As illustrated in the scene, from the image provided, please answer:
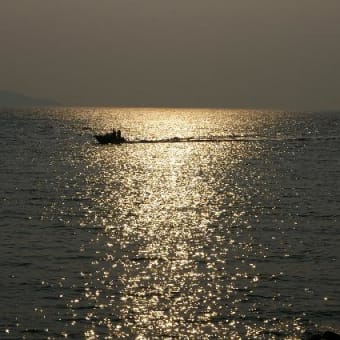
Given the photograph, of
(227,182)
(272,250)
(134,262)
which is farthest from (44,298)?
(227,182)

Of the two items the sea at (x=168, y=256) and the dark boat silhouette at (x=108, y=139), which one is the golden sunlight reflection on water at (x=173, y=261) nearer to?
the sea at (x=168, y=256)

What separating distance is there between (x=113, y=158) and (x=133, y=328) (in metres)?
97.8

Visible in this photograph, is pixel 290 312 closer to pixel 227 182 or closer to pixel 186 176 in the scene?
pixel 227 182

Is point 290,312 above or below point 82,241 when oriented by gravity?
below

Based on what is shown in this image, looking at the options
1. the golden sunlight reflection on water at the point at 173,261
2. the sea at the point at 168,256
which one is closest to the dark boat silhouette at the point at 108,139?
the sea at the point at 168,256

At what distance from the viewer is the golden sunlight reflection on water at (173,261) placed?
31.5 m

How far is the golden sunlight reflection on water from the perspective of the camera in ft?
103

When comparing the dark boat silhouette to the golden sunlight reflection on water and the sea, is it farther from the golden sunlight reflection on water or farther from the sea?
the golden sunlight reflection on water

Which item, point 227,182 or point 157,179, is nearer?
point 227,182

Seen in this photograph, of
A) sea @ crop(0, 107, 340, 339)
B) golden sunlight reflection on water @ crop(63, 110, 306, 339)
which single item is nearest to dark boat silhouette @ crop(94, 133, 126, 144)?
sea @ crop(0, 107, 340, 339)

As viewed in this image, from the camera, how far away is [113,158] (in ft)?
419

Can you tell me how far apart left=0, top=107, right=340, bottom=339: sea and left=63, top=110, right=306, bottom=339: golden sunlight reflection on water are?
9 cm

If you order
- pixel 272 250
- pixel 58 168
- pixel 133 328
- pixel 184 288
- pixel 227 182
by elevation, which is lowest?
pixel 133 328

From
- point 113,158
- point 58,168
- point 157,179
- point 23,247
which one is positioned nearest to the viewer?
point 23,247
